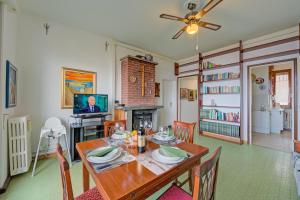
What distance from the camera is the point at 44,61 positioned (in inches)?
114

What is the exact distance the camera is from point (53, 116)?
2980 mm

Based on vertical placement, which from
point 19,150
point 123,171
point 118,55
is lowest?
point 19,150

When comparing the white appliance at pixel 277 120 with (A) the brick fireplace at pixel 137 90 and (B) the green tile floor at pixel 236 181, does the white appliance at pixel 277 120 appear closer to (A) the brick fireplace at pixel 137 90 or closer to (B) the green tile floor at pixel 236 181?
(B) the green tile floor at pixel 236 181

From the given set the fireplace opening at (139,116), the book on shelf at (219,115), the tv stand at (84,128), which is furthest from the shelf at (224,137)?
the tv stand at (84,128)

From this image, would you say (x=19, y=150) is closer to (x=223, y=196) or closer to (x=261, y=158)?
(x=223, y=196)

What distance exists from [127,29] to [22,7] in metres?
2.01

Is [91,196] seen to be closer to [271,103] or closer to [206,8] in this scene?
[206,8]

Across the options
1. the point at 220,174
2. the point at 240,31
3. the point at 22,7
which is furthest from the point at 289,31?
the point at 22,7

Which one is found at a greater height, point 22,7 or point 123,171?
point 22,7

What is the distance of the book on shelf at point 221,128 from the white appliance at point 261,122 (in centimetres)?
195

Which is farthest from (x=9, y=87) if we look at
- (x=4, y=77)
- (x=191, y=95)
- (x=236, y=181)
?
(x=191, y=95)

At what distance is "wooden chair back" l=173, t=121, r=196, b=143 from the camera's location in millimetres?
1914

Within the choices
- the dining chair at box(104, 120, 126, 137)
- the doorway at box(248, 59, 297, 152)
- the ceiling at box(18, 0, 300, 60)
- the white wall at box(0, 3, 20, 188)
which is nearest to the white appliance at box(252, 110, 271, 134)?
the doorway at box(248, 59, 297, 152)

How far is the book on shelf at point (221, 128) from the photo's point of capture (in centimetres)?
399
